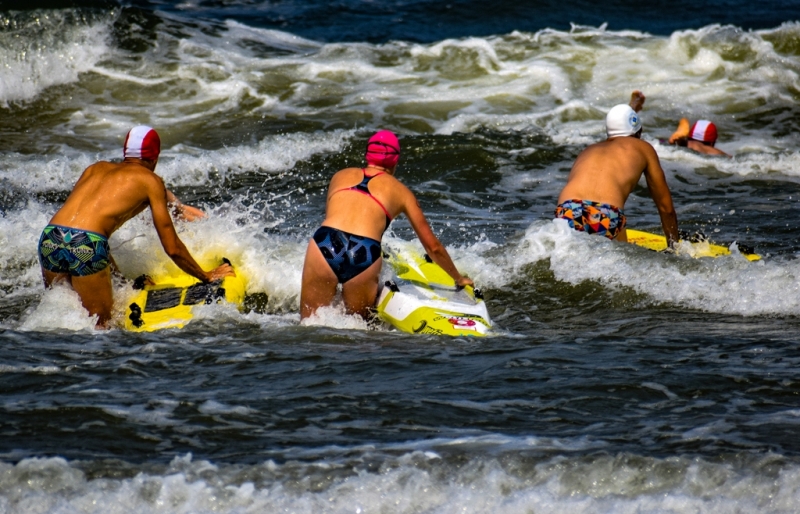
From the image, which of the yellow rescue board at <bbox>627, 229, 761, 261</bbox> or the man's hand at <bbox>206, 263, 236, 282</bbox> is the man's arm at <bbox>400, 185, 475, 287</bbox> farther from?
the yellow rescue board at <bbox>627, 229, 761, 261</bbox>

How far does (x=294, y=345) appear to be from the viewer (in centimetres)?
568

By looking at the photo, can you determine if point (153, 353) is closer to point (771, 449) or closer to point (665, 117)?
point (771, 449)

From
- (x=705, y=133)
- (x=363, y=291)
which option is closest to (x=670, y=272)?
(x=363, y=291)

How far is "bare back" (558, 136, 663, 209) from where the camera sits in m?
7.45

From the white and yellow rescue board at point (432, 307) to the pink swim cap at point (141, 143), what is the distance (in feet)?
6.38

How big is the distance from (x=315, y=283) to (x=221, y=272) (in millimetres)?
1104

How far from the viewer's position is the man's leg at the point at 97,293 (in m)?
6.24

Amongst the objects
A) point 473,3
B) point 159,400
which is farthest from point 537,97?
point 159,400

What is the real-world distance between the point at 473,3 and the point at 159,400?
18.5 metres

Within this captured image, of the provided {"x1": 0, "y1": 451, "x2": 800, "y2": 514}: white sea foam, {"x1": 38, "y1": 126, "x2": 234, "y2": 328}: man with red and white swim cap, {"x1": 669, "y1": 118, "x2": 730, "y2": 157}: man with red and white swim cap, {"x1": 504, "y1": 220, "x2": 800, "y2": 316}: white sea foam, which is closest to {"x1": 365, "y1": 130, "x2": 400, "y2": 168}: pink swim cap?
{"x1": 38, "y1": 126, "x2": 234, "y2": 328}: man with red and white swim cap

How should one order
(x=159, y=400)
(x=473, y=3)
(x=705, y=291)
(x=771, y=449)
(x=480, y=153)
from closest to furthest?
(x=771, y=449), (x=159, y=400), (x=705, y=291), (x=480, y=153), (x=473, y=3)

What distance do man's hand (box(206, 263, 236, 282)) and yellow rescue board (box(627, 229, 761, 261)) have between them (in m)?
3.50

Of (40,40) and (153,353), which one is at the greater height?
(40,40)

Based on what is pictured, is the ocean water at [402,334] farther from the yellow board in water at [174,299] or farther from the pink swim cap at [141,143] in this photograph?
the pink swim cap at [141,143]
